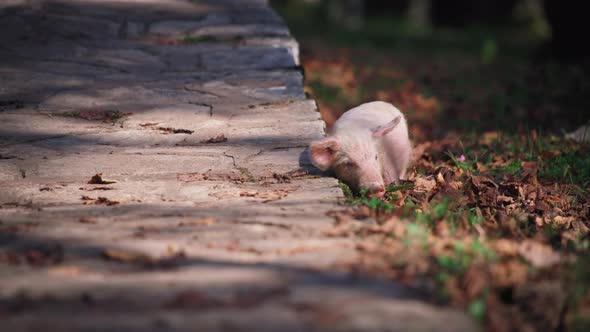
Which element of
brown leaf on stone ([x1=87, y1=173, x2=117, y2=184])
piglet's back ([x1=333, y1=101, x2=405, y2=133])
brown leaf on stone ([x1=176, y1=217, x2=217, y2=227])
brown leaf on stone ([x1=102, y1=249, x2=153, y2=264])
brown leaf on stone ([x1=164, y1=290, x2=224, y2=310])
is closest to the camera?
brown leaf on stone ([x1=164, y1=290, x2=224, y2=310])

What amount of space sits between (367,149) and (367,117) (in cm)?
43

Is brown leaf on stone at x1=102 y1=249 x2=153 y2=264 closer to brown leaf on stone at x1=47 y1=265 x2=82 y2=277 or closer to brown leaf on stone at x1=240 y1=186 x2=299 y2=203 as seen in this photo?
brown leaf on stone at x1=47 y1=265 x2=82 y2=277

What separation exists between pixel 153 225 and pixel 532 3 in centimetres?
2133

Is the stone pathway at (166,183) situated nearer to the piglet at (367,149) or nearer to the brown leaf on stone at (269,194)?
the brown leaf on stone at (269,194)

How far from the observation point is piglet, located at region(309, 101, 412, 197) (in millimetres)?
3936

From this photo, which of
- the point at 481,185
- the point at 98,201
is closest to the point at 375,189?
the point at 481,185

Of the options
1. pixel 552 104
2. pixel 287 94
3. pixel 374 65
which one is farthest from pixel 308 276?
pixel 374 65

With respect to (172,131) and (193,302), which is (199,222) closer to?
(193,302)

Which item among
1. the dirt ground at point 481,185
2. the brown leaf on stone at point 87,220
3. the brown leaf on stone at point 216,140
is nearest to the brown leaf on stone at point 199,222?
the brown leaf on stone at point 87,220

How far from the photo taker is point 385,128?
4.21 meters

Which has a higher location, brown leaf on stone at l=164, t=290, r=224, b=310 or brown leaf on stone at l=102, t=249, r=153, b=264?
brown leaf on stone at l=164, t=290, r=224, b=310

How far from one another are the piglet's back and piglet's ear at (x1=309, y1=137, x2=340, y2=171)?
1.12 ft

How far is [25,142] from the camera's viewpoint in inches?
169

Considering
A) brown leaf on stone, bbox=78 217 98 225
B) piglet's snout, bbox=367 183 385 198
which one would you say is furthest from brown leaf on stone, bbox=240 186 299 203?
brown leaf on stone, bbox=78 217 98 225
